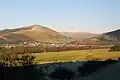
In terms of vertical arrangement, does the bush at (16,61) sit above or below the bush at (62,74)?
above

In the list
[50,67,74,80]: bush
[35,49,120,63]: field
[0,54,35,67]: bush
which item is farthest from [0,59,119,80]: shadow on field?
[35,49,120,63]: field

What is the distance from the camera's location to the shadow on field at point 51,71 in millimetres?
42775

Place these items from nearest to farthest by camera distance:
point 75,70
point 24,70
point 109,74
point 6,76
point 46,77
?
point 6,76 → point 24,70 → point 46,77 → point 109,74 → point 75,70

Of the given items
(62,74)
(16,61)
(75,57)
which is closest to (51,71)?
(62,74)

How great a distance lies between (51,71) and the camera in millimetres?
52500

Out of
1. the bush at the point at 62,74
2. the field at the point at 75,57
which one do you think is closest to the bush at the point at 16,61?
the field at the point at 75,57

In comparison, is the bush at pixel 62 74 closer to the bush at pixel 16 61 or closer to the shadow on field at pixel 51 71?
the shadow on field at pixel 51 71

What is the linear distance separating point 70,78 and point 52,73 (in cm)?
389

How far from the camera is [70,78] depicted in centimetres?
5362

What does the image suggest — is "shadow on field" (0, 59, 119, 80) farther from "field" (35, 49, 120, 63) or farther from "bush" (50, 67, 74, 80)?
"field" (35, 49, 120, 63)

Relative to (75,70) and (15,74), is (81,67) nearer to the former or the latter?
(75,70)

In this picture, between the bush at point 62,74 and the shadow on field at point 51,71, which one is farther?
the bush at point 62,74

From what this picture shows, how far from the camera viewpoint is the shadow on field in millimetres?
42775

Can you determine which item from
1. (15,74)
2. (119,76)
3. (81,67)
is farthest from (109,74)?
(15,74)
